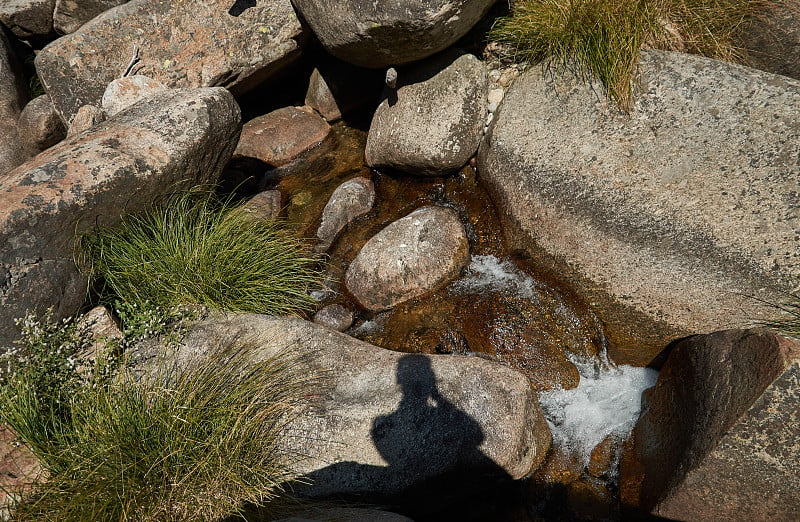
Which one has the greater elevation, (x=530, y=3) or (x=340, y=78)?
(x=530, y=3)

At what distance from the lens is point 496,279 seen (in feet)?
13.9

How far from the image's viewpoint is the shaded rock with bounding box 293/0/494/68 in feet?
12.7

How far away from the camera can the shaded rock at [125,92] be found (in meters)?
5.02

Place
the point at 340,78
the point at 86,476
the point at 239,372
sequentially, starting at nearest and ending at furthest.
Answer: the point at 86,476 → the point at 239,372 → the point at 340,78

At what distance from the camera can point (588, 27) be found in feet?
13.8

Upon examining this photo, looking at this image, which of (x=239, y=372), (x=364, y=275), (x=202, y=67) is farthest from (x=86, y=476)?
(x=202, y=67)

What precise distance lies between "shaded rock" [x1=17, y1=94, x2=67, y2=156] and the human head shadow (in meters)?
5.34

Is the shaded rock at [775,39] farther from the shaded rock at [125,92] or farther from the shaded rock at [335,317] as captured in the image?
the shaded rock at [125,92]

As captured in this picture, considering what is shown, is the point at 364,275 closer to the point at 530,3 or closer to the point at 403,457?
the point at 403,457

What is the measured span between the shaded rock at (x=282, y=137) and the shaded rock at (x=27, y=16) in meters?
3.17

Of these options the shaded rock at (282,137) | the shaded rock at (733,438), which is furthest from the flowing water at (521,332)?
the shaded rock at (282,137)

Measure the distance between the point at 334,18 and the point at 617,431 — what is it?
13.1 feet

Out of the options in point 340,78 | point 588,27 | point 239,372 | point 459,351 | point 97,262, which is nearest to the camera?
point 239,372

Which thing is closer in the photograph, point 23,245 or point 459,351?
point 23,245
